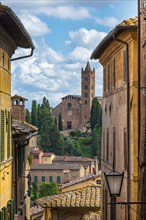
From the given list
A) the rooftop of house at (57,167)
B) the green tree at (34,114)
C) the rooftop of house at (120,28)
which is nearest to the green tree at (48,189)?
the rooftop of house at (57,167)

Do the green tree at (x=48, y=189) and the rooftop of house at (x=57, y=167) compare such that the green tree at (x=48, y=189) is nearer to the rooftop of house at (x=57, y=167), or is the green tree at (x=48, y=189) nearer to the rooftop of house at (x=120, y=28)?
the rooftop of house at (x=57, y=167)

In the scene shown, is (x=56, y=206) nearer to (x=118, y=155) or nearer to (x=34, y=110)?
(x=118, y=155)

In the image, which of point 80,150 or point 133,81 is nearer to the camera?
point 133,81

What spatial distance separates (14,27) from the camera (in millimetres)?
14109

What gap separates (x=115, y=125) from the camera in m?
19.2

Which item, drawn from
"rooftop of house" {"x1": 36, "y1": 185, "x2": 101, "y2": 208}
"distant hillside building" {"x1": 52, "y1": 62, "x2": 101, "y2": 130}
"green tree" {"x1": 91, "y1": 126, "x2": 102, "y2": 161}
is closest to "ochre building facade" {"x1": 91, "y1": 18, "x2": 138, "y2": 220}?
"rooftop of house" {"x1": 36, "y1": 185, "x2": 101, "y2": 208}

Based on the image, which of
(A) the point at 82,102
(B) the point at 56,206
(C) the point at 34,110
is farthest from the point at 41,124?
(B) the point at 56,206

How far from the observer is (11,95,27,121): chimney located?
2581 cm

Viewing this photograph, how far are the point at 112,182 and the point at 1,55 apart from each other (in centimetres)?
534

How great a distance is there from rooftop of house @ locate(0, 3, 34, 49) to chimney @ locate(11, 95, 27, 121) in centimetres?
845

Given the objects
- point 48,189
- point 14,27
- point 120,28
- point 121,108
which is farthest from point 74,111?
point 14,27

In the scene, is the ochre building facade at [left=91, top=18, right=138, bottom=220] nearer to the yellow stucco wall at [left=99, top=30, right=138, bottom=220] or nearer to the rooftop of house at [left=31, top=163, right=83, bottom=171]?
the yellow stucco wall at [left=99, top=30, right=138, bottom=220]

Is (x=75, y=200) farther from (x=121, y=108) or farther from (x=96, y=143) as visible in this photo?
(x=96, y=143)

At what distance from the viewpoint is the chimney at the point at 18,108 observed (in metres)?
25.8
